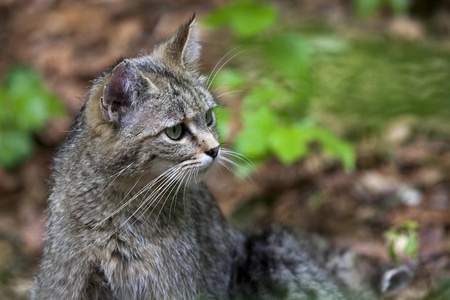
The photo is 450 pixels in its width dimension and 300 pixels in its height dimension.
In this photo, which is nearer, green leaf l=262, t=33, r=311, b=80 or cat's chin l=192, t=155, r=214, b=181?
cat's chin l=192, t=155, r=214, b=181

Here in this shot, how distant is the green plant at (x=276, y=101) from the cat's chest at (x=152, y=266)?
1833mm

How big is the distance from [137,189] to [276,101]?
10.8 feet

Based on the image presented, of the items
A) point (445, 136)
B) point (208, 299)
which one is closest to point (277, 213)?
point (445, 136)

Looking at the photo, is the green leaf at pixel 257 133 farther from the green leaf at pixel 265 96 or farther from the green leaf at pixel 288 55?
the green leaf at pixel 288 55

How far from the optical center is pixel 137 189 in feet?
14.0

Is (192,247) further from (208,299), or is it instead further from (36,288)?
(36,288)

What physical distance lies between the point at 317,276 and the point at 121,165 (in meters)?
1.66

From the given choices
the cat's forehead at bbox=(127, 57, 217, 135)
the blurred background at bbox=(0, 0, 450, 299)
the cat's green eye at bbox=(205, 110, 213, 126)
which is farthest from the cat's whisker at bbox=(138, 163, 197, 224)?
the blurred background at bbox=(0, 0, 450, 299)

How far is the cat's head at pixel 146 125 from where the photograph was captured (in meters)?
4.10

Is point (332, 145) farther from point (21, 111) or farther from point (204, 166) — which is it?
point (21, 111)

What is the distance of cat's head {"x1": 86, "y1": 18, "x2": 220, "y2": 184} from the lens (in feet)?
13.4

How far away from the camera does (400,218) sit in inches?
268

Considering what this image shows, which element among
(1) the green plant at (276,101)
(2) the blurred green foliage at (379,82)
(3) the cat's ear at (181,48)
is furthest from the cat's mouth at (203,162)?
(1) the green plant at (276,101)

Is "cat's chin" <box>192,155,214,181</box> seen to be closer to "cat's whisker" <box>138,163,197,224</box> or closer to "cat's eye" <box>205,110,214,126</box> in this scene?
"cat's whisker" <box>138,163,197,224</box>
